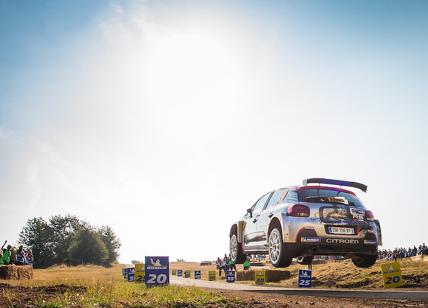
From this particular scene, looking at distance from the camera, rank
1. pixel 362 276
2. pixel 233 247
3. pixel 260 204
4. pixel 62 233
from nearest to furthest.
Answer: pixel 260 204, pixel 233 247, pixel 362 276, pixel 62 233

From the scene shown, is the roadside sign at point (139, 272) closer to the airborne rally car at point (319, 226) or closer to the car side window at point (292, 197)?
the airborne rally car at point (319, 226)

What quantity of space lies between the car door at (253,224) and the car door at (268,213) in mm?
147

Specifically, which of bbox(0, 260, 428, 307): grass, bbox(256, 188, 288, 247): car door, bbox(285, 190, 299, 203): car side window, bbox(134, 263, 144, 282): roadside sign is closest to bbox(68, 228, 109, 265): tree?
bbox(0, 260, 428, 307): grass

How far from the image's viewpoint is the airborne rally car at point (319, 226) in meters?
8.77

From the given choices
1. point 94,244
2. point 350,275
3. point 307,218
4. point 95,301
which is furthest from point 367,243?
point 94,244

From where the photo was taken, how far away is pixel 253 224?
1048cm

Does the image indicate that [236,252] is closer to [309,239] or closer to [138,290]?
[309,239]

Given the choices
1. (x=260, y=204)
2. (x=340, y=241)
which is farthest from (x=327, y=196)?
(x=260, y=204)

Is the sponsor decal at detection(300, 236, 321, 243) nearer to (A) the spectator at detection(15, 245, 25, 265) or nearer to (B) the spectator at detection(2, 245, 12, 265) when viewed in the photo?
(B) the spectator at detection(2, 245, 12, 265)

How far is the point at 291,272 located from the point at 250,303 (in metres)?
21.8

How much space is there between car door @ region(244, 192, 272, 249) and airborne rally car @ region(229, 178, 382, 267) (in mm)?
317

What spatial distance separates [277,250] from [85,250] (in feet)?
251

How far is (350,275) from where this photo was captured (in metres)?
22.2

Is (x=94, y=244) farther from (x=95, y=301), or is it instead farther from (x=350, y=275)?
(x=95, y=301)
